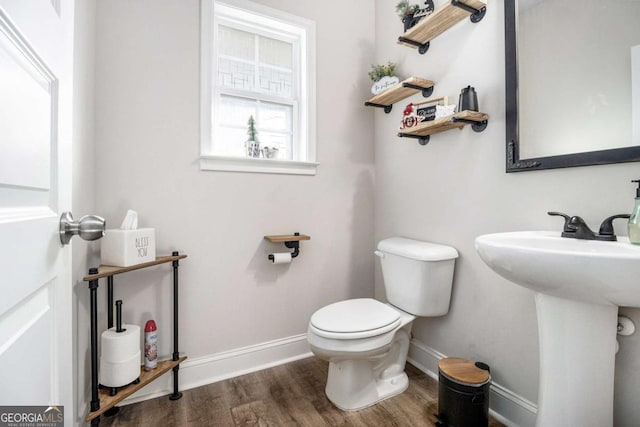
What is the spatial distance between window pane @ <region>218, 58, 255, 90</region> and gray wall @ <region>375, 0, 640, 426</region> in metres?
1.00

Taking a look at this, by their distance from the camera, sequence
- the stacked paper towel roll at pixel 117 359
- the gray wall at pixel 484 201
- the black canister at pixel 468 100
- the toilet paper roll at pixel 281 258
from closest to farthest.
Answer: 1. the gray wall at pixel 484 201
2. the stacked paper towel roll at pixel 117 359
3. the black canister at pixel 468 100
4. the toilet paper roll at pixel 281 258

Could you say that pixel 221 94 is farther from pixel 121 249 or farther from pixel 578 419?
pixel 578 419

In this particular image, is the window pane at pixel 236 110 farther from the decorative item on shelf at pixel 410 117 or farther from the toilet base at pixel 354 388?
the toilet base at pixel 354 388

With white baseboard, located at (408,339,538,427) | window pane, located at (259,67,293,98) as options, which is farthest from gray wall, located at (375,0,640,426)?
window pane, located at (259,67,293,98)

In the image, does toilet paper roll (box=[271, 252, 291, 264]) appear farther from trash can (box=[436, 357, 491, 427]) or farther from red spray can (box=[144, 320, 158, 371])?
trash can (box=[436, 357, 491, 427])

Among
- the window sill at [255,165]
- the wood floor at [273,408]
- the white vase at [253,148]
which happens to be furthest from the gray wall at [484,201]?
the white vase at [253,148]

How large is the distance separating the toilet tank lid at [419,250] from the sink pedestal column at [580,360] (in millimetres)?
567

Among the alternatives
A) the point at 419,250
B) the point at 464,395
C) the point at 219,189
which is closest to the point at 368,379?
the point at 464,395

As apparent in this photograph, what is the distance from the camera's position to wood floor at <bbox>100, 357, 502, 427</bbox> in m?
1.45

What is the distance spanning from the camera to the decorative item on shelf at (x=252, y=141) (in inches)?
76.0

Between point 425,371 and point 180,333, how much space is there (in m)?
1.49

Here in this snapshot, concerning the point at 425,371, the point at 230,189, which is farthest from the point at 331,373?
the point at 230,189

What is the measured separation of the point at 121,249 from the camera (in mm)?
1378

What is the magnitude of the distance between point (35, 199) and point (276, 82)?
1.81 metres
